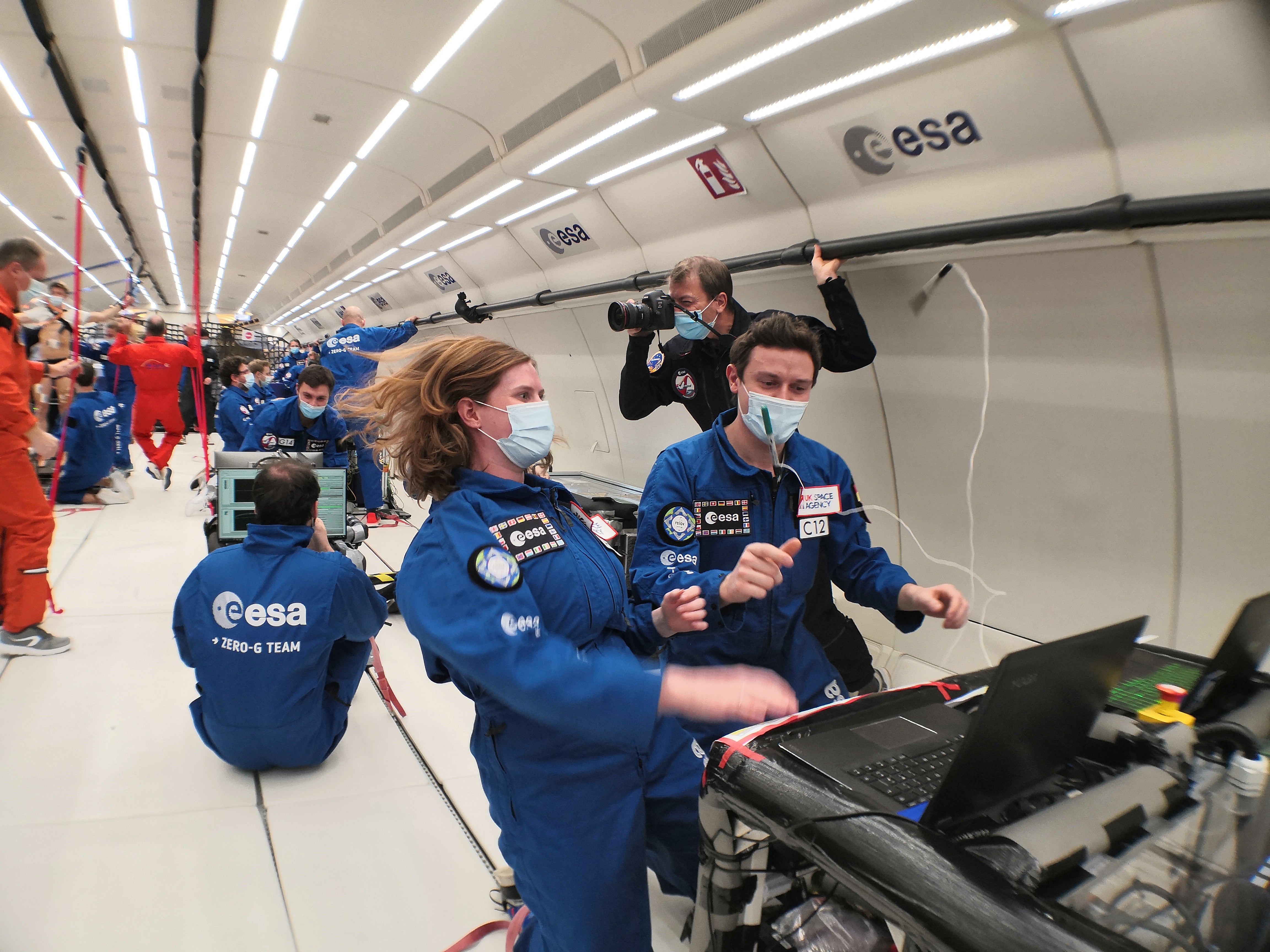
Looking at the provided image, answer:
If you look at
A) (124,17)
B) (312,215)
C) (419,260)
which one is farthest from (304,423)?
(312,215)

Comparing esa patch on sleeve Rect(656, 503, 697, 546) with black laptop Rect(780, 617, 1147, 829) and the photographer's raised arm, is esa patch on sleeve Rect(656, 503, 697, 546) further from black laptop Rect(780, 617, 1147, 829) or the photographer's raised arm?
the photographer's raised arm

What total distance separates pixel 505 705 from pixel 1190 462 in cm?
303

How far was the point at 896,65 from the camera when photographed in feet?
9.32

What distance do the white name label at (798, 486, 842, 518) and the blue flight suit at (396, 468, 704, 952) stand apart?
0.67 metres

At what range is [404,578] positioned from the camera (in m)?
1.42

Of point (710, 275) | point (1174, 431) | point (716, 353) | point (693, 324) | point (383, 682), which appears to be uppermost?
point (710, 275)

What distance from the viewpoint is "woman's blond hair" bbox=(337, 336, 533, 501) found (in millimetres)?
1577

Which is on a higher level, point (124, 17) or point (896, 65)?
point (124, 17)

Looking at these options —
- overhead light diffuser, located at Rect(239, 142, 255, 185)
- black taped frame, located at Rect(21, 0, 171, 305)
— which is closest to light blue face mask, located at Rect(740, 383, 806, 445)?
black taped frame, located at Rect(21, 0, 171, 305)

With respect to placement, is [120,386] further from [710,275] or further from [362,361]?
[710,275]

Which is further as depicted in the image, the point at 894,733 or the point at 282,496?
the point at 282,496

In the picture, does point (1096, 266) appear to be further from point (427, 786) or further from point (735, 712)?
point (427, 786)

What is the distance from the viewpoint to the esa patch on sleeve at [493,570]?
1317 mm

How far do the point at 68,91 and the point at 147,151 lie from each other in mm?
1974
